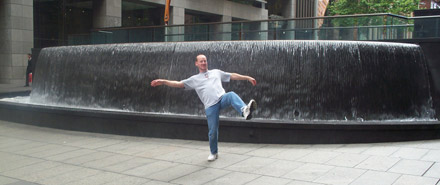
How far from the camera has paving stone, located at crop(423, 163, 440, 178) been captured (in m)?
5.71

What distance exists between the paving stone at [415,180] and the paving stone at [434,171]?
0.65 feet

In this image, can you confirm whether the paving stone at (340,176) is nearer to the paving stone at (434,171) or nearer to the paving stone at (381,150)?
the paving stone at (434,171)

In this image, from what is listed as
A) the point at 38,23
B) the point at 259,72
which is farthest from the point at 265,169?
the point at 38,23

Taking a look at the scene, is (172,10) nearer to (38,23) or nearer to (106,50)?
(38,23)

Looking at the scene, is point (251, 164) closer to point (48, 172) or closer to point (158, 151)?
point (158, 151)

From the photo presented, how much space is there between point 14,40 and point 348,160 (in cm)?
2312

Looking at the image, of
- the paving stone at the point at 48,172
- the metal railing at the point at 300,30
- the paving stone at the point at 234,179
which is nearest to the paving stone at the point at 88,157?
the paving stone at the point at 48,172

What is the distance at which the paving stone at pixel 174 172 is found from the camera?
5897 millimetres

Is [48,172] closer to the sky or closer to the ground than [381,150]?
closer to the ground

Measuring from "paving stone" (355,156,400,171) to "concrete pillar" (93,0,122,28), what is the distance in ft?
85.9

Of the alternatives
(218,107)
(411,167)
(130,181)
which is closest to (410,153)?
(411,167)

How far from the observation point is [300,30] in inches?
580

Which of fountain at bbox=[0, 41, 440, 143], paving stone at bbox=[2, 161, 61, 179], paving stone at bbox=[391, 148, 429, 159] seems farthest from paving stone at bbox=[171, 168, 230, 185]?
paving stone at bbox=[391, 148, 429, 159]

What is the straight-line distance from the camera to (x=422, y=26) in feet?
39.8
